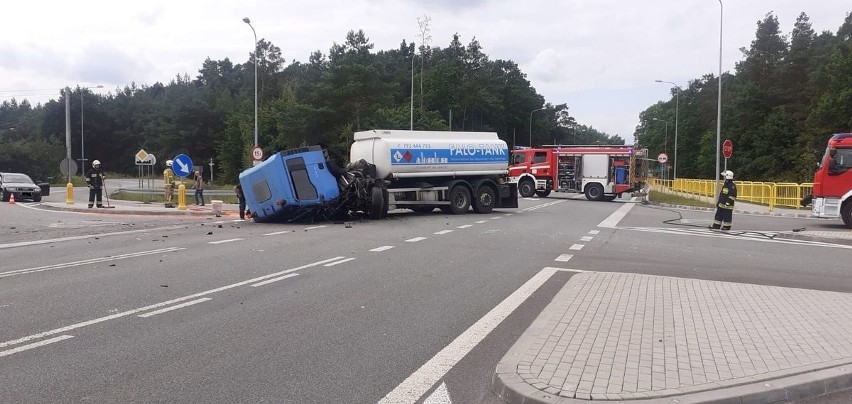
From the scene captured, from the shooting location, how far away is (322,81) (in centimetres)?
5919

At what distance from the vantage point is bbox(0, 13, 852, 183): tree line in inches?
2330

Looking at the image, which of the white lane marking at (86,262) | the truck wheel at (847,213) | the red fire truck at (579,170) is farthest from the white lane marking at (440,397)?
the red fire truck at (579,170)

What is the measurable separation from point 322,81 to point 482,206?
38.7 meters

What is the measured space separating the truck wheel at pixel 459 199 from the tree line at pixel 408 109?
2402cm

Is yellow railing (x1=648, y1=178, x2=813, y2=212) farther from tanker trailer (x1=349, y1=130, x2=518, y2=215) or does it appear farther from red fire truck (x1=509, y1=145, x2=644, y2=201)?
tanker trailer (x1=349, y1=130, x2=518, y2=215)

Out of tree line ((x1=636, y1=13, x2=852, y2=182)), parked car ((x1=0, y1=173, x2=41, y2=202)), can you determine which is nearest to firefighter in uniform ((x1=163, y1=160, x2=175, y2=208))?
parked car ((x1=0, y1=173, x2=41, y2=202))

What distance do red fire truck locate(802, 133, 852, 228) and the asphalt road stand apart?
4105 millimetres

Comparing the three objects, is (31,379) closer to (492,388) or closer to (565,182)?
(492,388)

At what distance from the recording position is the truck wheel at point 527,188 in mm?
38875

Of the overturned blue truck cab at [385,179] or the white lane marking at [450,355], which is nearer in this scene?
the white lane marking at [450,355]

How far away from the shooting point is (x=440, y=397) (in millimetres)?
4578

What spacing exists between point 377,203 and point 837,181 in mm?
13619

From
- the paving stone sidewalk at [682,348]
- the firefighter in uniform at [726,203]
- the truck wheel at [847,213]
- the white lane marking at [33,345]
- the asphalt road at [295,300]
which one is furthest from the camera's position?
the truck wheel at [847,213]

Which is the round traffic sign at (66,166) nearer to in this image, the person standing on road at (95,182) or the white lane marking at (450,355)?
the person standing on road at (95,182)
